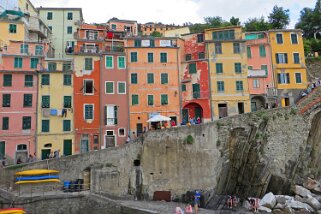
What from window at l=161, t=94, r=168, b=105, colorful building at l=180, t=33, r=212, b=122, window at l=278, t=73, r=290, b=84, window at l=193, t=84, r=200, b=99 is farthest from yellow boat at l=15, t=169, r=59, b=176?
window at l=278, t=73, r=290, b=84

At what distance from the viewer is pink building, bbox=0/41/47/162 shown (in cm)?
3216

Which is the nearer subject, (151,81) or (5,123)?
(5,123)

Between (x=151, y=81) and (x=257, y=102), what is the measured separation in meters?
13.3

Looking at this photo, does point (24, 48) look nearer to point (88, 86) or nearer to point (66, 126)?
point (88, 86)

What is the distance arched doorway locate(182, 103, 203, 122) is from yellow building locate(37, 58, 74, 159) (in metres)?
13.1

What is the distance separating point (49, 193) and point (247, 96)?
24.0 meters

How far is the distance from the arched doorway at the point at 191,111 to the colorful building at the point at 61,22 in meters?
23.3

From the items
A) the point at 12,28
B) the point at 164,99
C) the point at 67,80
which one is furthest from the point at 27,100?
the point at 164,99

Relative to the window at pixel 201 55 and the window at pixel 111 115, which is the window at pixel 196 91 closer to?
the window at pixel 201 55

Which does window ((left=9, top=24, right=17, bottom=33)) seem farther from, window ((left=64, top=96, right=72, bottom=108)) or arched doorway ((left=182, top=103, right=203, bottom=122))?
arched doorway ((left=182, top=103, right=203, bottom=122))

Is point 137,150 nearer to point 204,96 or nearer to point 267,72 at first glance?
point 204,96

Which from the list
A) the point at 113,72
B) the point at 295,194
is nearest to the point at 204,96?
the point at 113,72

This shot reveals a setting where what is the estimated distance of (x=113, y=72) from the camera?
3588 cm

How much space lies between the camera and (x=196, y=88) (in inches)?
1446
